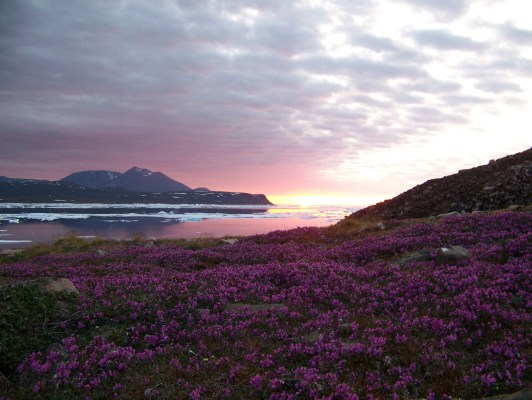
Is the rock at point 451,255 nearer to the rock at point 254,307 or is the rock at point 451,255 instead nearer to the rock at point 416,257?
the rock at point 416,257

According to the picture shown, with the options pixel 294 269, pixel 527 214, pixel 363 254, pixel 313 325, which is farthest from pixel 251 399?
pixel 527 214

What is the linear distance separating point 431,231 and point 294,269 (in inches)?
294

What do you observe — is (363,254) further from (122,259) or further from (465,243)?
(122,259)

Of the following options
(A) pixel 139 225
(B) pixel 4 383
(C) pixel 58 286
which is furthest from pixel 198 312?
(A) pixel 139 225

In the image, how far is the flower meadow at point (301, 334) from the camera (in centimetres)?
539

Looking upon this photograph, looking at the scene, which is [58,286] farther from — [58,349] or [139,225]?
[139,225]

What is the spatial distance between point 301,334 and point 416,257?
20.8ft

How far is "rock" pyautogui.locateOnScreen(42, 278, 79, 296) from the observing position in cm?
855

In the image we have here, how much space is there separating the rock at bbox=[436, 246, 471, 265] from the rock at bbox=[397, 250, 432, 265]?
0.59 meters

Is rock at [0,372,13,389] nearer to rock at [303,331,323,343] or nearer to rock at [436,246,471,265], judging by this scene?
rock at [303,331,323,343]

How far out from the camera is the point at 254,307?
839 centimetres

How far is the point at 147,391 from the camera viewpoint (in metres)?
5.33

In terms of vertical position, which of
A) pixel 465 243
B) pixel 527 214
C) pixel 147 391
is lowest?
pixel 147 391

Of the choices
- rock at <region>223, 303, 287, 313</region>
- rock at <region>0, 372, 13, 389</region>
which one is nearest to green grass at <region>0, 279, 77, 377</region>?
rock at <region>0, 372, 13, 389</region>
